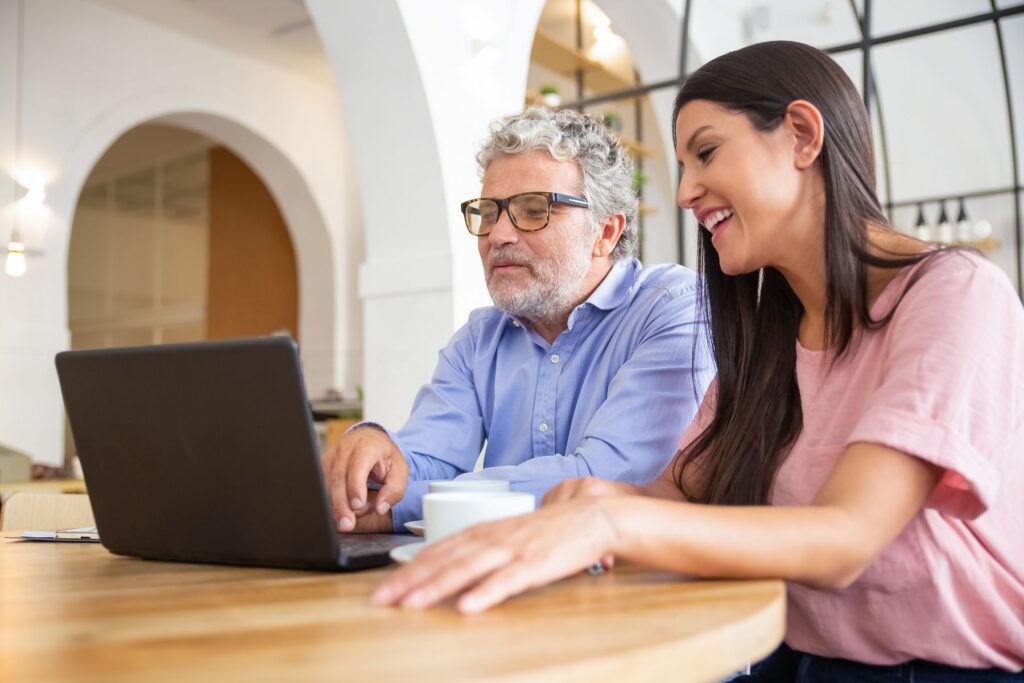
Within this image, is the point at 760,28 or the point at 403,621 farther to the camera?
the point at 760,28

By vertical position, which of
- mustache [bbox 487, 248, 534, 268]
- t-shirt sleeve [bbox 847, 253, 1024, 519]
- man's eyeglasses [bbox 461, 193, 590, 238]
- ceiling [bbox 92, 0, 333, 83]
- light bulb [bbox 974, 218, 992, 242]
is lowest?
t-shirt sleeve [bbox 847, 253, 1024, 519]

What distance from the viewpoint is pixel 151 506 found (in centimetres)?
102

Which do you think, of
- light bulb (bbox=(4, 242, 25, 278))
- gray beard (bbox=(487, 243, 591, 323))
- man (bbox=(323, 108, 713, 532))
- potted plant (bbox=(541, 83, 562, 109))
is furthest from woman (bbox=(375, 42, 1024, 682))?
light bulb (bbox=(4, 242, 25, 278))

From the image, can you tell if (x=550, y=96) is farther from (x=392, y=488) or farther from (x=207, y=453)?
(x=207, y=453)

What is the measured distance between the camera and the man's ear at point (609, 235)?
201 centimetres

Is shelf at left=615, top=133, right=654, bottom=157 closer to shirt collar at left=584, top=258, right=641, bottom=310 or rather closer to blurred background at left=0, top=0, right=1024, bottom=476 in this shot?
blurred background at left=0, top=0, right=1024, bottom=476

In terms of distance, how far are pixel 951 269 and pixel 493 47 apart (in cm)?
354

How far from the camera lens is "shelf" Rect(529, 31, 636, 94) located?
642cm

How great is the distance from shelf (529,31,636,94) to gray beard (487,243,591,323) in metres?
4.66

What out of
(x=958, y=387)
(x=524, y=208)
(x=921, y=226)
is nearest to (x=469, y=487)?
(x=958, y=387)

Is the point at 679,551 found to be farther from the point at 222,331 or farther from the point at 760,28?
the point at 222,331

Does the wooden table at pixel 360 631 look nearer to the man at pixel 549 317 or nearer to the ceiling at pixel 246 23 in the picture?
the man at pixel 549 317

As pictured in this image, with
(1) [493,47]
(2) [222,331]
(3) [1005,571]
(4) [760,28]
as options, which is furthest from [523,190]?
(2) [222,331]

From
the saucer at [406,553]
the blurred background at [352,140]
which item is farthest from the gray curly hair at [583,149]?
the blurred background at [352,140]
